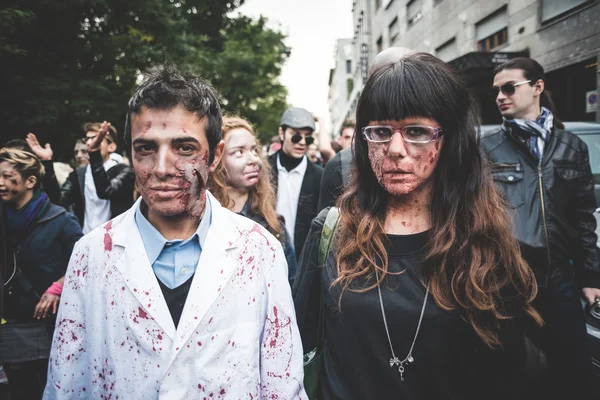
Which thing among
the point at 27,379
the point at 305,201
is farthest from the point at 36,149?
the point at 305,201

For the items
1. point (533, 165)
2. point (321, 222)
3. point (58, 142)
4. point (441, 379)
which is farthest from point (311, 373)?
point (58, 142)

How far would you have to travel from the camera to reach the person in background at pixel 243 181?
3239 millimetres

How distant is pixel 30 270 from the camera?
3203 mm

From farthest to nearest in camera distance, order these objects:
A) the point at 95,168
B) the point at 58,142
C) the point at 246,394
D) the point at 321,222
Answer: the point at 58,142, the point at 95,168, the point at 321,222, the point at 246,394

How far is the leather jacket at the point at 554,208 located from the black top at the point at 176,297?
1922 mm

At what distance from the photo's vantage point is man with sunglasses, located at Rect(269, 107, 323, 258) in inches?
170

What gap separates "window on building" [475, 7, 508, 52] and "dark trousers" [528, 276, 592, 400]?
11827 mm

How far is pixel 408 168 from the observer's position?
1.70 metres

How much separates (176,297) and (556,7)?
37.6 feet

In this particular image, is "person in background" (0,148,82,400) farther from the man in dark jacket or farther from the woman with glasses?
the man in dark jacket

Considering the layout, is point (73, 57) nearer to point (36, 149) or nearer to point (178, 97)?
point (36, 149)

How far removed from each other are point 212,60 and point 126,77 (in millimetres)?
7309

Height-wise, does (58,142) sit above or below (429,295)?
above

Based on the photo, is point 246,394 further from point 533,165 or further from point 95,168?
point 95,168
